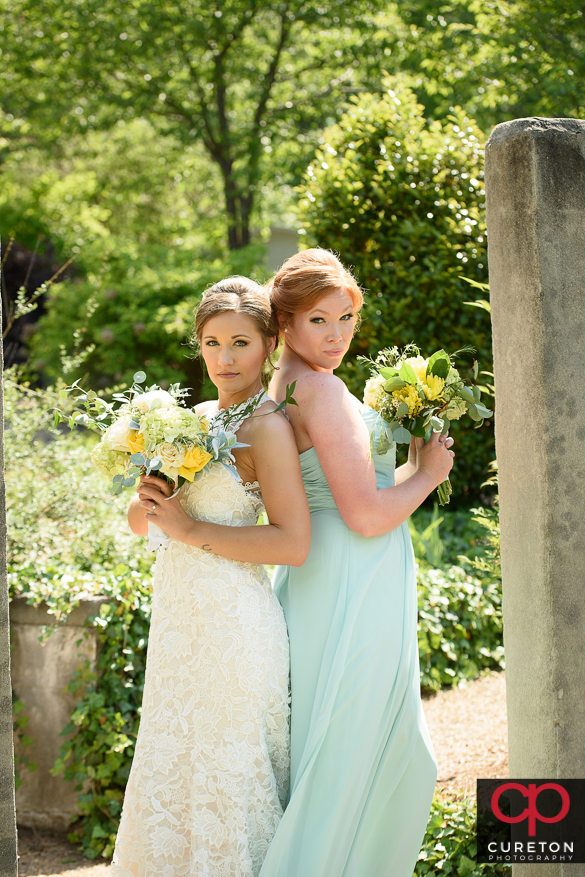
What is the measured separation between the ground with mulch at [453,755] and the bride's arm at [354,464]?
5.27 ft

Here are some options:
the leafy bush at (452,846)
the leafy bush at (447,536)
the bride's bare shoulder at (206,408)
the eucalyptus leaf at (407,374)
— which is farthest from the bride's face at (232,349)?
the leafy bush at (447,536)

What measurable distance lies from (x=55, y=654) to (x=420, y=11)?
33.6 ft

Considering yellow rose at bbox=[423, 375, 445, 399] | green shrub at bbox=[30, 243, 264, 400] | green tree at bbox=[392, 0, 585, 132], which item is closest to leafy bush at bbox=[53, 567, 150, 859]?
yellow rose at bbox=[423, 375, 445, 399]

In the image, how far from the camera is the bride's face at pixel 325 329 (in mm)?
2453

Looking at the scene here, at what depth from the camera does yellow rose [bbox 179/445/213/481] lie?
2125mm

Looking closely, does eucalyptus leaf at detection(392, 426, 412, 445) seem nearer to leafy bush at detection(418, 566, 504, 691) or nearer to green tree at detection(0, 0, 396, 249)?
leafy bush at detection(418, 566, 504, 691)

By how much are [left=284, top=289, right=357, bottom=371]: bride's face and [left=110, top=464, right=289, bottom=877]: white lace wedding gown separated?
0.53 meters

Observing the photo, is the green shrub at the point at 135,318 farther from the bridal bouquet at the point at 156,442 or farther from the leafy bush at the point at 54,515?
the bridal bouquet at the point at 156,442

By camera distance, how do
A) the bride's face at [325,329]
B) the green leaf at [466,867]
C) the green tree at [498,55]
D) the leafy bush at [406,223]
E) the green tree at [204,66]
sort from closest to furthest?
the bride's face at [325,329], the green leaf at [466,867], the leafy bush at [406,223], the green tree at [498,55], the green tree at [204,66]

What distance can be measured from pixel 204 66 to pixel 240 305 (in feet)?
38.3

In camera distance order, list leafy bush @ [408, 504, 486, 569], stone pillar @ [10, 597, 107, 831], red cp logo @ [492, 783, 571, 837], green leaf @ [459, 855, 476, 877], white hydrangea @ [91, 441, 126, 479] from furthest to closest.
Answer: leafy bush @ [408, 504, 486, 569] < stone pillar @ [10, 597, 107, 831] < green leaf @ [459, 855, 476, 877] < white hydrangea @ [91, 441, 126, 479] < red cp logo @ [492, 783, 571, 837]

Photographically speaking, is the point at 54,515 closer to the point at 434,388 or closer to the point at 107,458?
the point at 107,458

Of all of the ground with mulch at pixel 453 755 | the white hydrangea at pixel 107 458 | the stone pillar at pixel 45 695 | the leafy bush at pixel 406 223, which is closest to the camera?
the white hydrangea at pixel 107 458

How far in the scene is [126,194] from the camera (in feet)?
51.5
